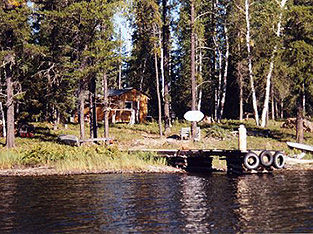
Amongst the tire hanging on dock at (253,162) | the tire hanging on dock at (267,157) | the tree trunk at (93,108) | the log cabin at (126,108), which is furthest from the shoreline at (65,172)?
the log cabin at (126,108)

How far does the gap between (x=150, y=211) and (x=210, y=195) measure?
368cm

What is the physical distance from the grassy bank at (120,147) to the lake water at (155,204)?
10.1ft

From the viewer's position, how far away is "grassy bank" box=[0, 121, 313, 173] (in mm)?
25047

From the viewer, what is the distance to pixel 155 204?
48.2ft

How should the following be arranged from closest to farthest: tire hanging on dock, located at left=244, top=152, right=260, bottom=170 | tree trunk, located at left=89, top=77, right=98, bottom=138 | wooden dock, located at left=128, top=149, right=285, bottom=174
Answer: tire hanging on dock, located at left=244, top=152, right=260, bottom=170, wooden dock, located at left=128, top=149, right=285, bottom=174, tree trunk, located at left=89, top=77, right=98, bottom=138

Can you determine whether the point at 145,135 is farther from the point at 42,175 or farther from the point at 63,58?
the point at 42,175

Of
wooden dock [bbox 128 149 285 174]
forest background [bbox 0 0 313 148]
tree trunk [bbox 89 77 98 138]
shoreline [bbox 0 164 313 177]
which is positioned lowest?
shoreline [bbox 0 164 313 177]

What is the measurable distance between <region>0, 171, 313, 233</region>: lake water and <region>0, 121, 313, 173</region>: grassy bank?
307 cm

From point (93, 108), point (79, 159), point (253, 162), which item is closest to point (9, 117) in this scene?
point (93, 108)

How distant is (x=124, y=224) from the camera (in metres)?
12.0

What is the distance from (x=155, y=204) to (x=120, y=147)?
1832cm

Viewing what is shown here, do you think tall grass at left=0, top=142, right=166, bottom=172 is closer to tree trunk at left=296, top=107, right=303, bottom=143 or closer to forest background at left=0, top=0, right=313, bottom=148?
forest background at left=0, top=0, right=313, bottom=148

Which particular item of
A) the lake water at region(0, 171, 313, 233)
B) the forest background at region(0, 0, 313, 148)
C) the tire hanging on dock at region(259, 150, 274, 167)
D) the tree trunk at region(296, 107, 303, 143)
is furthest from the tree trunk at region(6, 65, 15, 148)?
the tree trunk at region(296, 107, 303, 143)

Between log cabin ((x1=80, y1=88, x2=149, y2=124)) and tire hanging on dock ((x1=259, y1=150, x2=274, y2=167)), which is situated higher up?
log cabin ((x1=80, y1=88, x2=149, y2=124))
